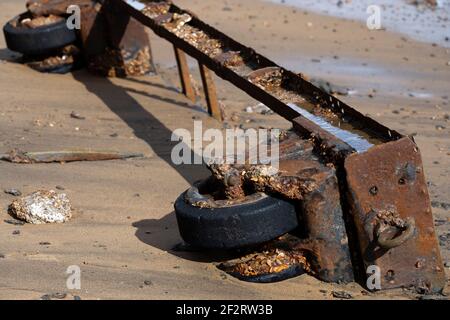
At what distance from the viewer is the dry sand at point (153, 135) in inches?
192

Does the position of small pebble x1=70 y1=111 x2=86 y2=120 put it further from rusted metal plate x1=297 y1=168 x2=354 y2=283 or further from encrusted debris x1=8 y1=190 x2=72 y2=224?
rusted metal plate x1=297 y1=168 x2=354 y2=283

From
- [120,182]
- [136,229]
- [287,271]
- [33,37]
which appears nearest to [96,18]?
[33,37]

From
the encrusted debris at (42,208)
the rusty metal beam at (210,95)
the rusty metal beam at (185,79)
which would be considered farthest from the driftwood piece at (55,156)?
the rusty metal beam at (185,79)

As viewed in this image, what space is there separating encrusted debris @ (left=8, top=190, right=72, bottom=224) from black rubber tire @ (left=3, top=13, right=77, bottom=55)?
330 centimetres

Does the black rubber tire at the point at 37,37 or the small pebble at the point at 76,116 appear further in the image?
the black rubber tire at the point at 37,37

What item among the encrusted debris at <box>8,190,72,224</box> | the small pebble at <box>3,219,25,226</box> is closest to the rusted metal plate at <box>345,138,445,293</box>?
the encrusted debris at <box>8,190,72,224</box>

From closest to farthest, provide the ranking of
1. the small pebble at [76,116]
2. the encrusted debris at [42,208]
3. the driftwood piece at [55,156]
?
the encrusted debris at [42,208] → the driftwood piece at [55,156] → the small pebble at [76,116]

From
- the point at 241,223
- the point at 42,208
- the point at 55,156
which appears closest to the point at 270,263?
the point at 241,223

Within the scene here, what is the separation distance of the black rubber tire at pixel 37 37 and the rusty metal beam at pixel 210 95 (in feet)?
5.06

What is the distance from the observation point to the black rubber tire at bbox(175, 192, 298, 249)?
187 inches

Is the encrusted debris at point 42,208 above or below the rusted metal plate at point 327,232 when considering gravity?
below

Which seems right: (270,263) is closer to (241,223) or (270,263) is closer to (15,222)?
(241,223)

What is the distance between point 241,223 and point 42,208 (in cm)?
134

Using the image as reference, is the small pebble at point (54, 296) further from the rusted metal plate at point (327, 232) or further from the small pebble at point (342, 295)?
the small pebble at point (342, 295)
